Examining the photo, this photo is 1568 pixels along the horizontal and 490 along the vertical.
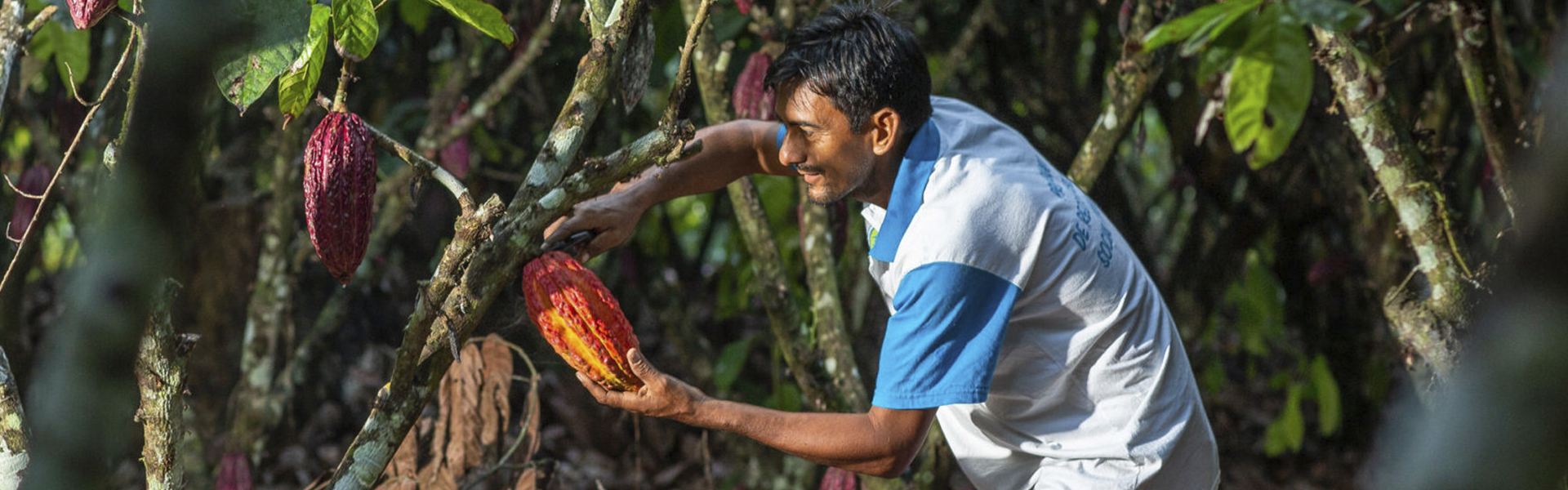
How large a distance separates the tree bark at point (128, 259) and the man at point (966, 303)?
892mm

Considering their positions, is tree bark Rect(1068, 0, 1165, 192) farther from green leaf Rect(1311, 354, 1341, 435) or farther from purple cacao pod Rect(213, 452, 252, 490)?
purple cacao pod Rect(213, 452, 252, 490)

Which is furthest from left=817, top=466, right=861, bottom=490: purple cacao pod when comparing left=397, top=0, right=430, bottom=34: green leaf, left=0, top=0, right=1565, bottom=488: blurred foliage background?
left=397, top=0, right=430, bottom=34: green leaf

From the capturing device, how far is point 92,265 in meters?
0.41

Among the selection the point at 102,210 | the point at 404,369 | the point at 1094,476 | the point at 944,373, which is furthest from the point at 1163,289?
the point at 102,210

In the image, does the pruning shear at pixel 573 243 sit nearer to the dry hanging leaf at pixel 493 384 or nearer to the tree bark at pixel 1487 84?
the dry hanging leaf at pixel 493 384

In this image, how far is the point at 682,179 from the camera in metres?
1.64

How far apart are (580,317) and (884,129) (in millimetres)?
422

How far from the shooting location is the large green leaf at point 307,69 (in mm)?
1093

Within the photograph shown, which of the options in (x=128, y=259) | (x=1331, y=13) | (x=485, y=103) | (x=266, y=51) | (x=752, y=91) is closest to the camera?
(x=128, y=259)

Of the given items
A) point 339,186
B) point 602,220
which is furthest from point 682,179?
point 339,186

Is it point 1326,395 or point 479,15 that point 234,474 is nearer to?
point 479,15

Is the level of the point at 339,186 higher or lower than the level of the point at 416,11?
higher

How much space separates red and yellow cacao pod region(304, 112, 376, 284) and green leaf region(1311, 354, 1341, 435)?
2.45 metres

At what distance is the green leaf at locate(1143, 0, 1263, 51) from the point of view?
0.87 metres
